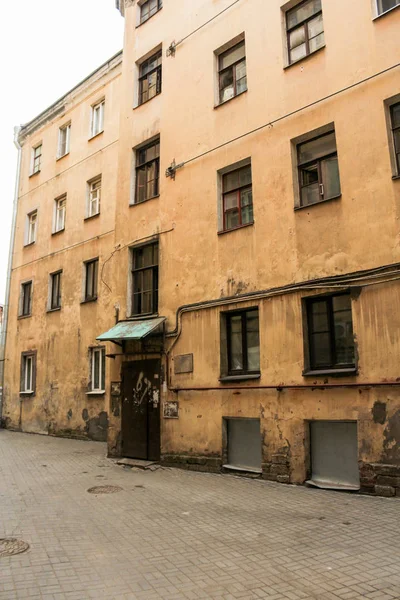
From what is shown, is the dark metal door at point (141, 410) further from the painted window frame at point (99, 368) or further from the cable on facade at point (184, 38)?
the cable on facade at point (184, 38)

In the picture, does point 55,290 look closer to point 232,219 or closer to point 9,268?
point 9,268

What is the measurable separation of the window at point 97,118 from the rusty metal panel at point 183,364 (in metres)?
11.3

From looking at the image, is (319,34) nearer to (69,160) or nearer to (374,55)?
(374,55)

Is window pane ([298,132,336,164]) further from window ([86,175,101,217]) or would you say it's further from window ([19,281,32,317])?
window ([19,281,32,317])

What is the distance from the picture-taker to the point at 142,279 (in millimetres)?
12891

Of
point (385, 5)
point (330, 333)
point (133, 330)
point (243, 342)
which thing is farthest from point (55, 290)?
point (385, 5)

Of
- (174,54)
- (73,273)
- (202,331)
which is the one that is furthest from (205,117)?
(73,273)

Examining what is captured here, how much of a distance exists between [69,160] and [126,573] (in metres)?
17.7

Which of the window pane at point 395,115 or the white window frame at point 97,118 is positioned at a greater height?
the white window frame at point 97,118

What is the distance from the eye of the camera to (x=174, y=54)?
13.1 meters

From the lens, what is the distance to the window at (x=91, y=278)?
17.1m

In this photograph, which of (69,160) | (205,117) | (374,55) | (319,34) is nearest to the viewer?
(374,55)

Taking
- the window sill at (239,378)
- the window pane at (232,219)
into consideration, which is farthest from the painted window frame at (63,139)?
the window sill at (239,378)

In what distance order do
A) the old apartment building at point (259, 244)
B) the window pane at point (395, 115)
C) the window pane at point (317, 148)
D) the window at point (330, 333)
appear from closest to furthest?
the old apartment building at point (259, 244) < the window pane at point (395, 115) < the window at point (330, 333) < the window pane at point (317, 148)
